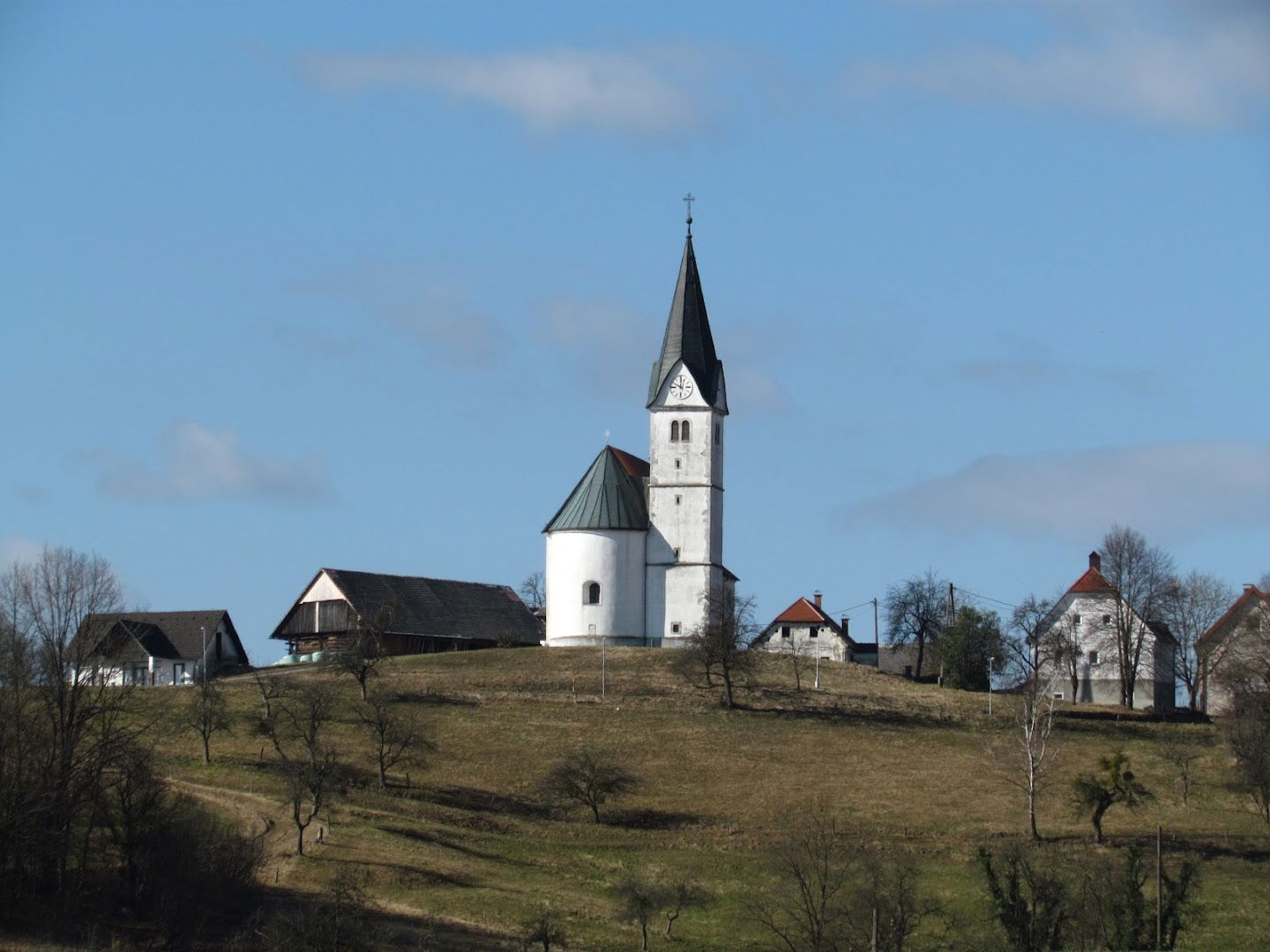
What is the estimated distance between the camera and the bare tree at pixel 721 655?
257 feet

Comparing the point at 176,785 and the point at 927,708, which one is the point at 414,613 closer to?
Answer: the point at 927,708

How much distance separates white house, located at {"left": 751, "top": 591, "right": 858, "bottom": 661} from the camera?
103062 mm

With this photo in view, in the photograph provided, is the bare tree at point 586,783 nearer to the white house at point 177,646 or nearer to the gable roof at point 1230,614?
the white house at point 177,646

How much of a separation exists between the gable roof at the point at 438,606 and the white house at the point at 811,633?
11.9 m

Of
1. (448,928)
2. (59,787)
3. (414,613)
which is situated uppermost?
(414,613)

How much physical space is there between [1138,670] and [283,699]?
122ft

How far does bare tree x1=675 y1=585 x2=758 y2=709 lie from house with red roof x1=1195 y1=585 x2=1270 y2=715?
58.7 feet

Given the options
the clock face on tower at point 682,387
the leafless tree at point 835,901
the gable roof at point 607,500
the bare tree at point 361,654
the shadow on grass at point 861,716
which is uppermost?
the clock face on tower at point 682,387

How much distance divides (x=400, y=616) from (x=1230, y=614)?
37.2 m

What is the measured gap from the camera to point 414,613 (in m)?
95.9

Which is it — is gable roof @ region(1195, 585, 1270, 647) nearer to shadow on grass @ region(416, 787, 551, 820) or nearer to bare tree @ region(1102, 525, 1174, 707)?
bare tree @ region(1102, 525, 1174, 707)

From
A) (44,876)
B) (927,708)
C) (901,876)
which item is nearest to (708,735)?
(927,708)

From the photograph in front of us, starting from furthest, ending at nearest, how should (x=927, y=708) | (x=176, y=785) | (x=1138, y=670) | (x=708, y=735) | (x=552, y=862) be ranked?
(x=1138, y=670), (x=927, y=708), (x=708, y=735), (x=176, y=785), (x=552, y=862)

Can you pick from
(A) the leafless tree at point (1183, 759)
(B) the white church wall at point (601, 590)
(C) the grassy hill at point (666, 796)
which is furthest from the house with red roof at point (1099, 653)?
(B) the white church wall at point (601, 590)
